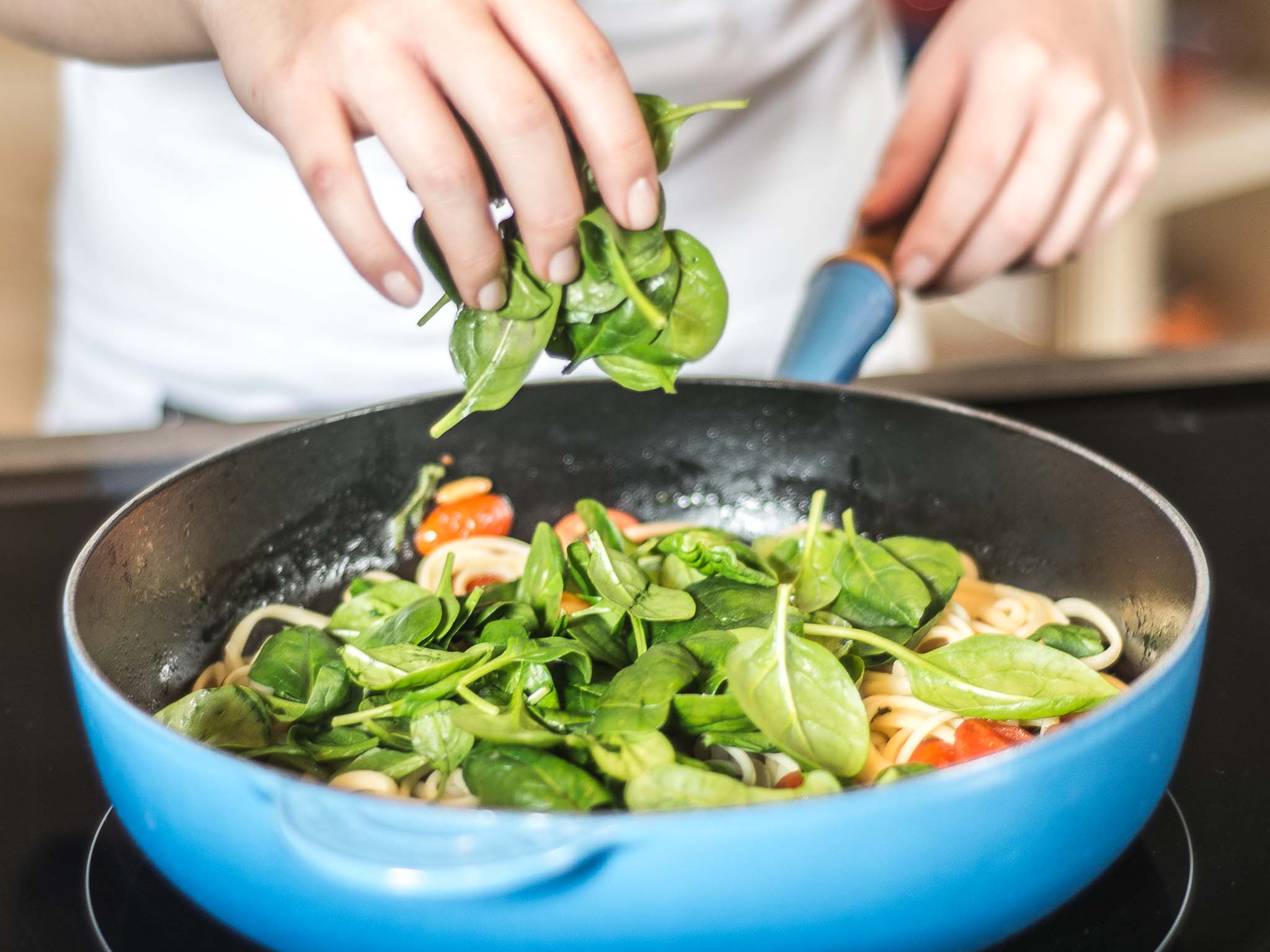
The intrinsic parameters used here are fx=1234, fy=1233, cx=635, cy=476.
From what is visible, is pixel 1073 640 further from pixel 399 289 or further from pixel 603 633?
pixel 399 289

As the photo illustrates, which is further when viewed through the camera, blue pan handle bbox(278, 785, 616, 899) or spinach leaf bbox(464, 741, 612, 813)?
spinach leaf bbox(464, 741, 612, 813)

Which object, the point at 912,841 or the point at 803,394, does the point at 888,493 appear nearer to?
the point at 803,394

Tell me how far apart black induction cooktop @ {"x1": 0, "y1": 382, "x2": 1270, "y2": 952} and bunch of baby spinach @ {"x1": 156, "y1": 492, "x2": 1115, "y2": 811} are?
0.31 ft

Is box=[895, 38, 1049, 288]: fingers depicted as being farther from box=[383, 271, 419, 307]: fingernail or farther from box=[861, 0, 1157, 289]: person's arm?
box=[383, 271, 419, 307]: fingernail

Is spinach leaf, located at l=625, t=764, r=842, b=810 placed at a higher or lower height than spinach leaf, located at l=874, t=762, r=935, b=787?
higher

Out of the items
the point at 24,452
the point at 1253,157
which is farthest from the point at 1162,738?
the point at 1253,157

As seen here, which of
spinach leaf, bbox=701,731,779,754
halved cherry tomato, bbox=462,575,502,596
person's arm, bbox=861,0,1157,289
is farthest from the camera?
person's arm, bbox=861,0,1157,289

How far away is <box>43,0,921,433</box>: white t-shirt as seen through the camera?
52.2 inches

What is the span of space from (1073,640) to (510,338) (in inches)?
15.3

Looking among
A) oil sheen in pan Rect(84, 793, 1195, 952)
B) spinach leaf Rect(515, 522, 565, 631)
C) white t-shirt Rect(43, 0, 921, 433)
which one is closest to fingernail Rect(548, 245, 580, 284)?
spinach leaf Rect(515, 522, 565, 631)

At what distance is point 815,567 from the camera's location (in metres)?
0.81

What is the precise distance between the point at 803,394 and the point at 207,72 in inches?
30.3

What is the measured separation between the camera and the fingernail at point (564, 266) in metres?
0.68

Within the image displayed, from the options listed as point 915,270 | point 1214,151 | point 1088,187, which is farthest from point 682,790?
point 1214,151
